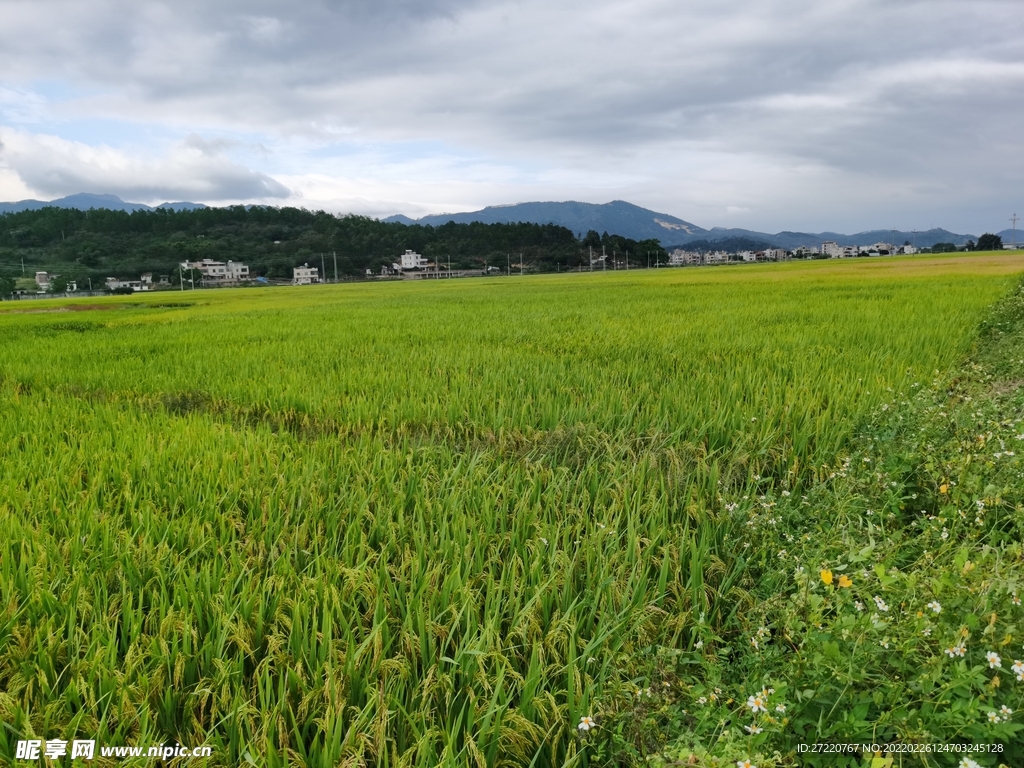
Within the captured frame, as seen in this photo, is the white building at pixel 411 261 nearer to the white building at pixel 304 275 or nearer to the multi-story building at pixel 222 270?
the white building at pixel 304 275

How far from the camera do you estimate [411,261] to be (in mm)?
85312

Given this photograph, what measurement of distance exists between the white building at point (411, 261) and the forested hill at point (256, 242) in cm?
179

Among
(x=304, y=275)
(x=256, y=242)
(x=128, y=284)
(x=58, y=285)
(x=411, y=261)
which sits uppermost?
(x=256, y=242)

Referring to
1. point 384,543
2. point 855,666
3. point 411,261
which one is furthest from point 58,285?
point 855,666

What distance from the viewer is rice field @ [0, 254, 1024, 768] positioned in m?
1.57

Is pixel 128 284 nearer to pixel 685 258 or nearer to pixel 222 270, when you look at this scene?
pixel 222 270

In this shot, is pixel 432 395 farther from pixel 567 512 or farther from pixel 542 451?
pixel 567 512

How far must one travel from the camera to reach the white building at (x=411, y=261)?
84.4 metres

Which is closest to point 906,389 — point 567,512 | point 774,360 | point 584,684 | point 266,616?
point 774,360

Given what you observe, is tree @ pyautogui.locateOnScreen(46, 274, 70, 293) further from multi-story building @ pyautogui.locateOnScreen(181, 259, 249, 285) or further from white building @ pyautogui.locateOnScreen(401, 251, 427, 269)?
white building @ pyautogui.locateOnScreen(401, 251, 427, 269)

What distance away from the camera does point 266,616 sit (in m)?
1.96

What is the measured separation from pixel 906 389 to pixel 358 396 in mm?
4597

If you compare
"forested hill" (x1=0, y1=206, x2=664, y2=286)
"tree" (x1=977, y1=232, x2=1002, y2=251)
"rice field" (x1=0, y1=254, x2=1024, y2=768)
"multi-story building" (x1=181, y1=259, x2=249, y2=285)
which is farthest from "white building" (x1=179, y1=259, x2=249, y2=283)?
"tree" (x1=977, y1=232, x2=1002, y2=251)

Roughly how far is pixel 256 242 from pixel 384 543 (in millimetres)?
94830
